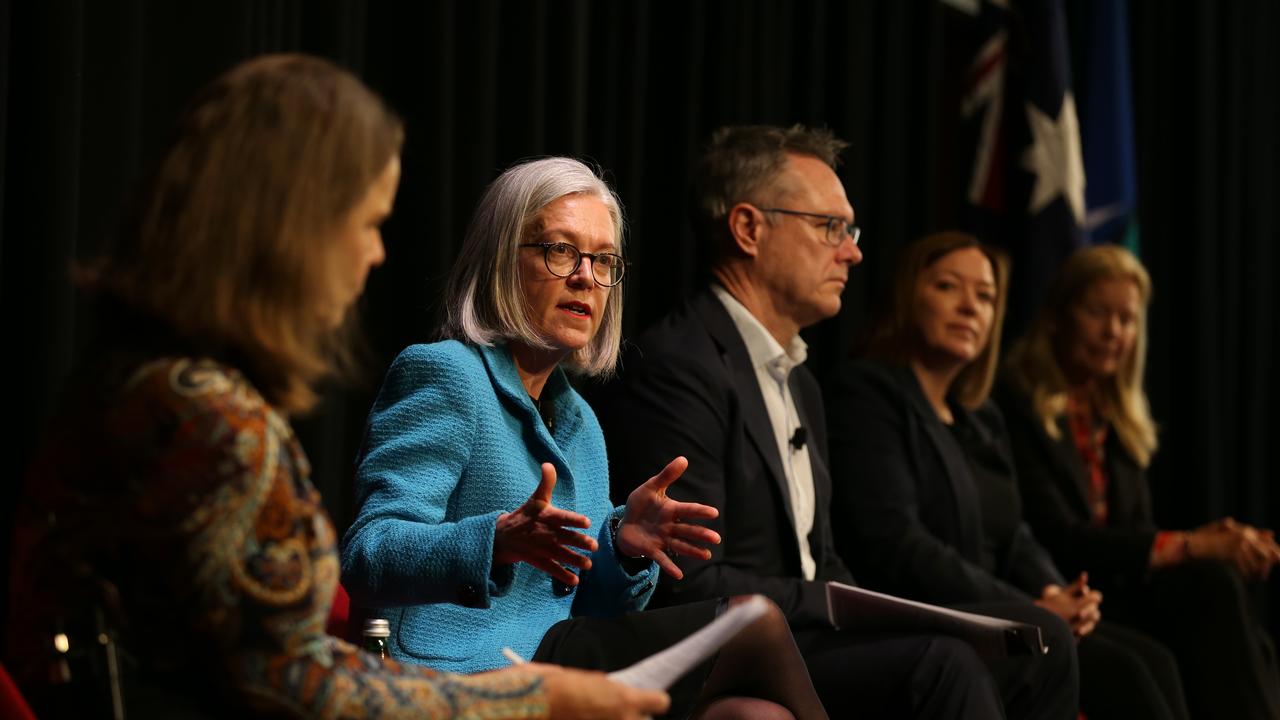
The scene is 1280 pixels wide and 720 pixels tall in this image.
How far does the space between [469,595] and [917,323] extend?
6.43 feet

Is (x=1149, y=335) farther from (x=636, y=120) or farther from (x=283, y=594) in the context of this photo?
(x=283, y=594)

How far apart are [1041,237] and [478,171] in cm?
236

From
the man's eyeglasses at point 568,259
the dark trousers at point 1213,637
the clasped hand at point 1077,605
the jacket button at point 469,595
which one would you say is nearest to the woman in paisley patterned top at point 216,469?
the jacket button at point 469,595

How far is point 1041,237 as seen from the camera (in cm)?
477

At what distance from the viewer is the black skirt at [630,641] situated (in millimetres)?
1779

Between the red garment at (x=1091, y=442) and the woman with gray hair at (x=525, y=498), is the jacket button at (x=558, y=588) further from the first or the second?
the red garment at (x=1091, y=442)

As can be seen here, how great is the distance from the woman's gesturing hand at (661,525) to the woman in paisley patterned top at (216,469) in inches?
21.2

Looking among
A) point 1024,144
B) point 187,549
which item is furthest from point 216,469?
point 1024,144

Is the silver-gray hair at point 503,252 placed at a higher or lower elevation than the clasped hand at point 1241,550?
higher

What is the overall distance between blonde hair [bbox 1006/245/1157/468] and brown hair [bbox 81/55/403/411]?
3046 millimetres

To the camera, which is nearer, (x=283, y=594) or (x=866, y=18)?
(x=283, y=594)

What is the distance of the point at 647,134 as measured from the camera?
3.82 m

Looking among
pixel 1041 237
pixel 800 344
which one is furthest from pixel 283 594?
pixel 1041 237

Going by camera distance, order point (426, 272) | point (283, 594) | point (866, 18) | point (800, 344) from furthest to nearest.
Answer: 1. point (866, 18)
2. point (426, 272)
3. point (800, 344)
4. point (283, 594)
